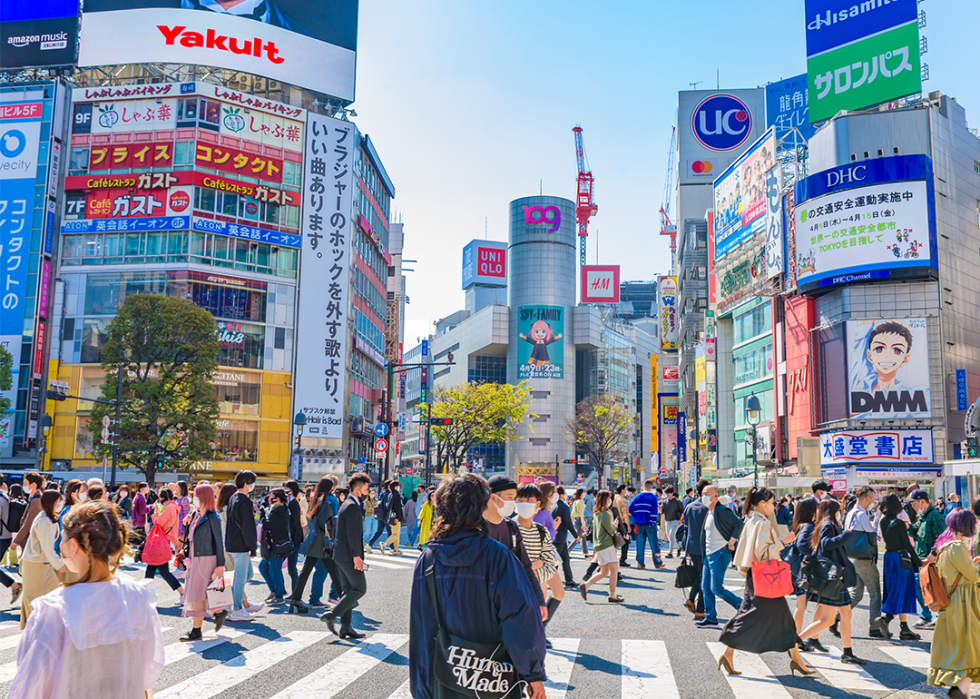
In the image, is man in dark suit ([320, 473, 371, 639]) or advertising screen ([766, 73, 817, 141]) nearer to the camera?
man in dark suit ([320, 473, 371, 639])

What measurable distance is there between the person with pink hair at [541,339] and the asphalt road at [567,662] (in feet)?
316

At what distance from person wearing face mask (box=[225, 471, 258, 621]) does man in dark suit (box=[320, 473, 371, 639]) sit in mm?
1461

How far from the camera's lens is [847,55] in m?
49.2

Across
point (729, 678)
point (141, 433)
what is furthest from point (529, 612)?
point (141, 433)

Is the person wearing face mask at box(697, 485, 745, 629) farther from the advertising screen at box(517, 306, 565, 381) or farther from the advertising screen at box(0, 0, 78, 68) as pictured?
the advertising screen at box(517, 306, 565, 381)

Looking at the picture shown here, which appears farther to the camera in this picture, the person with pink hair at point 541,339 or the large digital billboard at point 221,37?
the person with pink hair at point 541,339

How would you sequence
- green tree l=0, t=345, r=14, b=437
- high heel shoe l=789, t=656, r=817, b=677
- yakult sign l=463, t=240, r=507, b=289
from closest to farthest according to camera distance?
1. high heel shoe l=789, t=656, r=817, b=677
2. green tree l=0, t=345, r=14, b=437
3. yakult sign l=463, t=240, r=507, b=289

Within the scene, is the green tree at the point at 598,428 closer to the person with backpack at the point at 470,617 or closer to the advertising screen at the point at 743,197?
the advertising screen at the point at 743,197

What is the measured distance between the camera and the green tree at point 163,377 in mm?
39812

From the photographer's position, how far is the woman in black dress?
25.8 ft

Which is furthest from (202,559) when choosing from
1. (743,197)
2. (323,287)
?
(743,197)

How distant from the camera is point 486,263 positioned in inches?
5728

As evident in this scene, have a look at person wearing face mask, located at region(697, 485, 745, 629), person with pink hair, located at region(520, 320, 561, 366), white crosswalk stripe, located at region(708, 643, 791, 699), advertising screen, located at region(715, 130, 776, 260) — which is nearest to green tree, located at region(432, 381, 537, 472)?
advertising screen, located at region(715, 130, 776, 260)

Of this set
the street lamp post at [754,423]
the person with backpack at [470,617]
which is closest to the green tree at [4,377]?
the street lamp post at [754,423]
